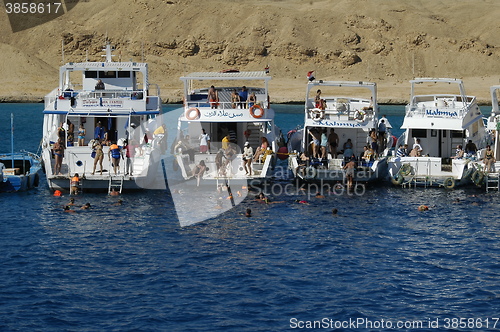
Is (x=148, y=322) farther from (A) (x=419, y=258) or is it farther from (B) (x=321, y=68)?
(B) (x=321, y=68)

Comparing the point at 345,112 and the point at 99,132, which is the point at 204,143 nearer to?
the point at 99,132

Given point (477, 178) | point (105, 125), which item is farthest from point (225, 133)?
point (477, 178)

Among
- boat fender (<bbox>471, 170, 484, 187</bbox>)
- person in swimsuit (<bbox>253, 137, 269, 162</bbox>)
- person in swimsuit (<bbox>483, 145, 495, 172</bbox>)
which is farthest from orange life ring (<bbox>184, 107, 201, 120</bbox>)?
person in swimsuit (<bbox>483, 145, 495, 172</bbox>)

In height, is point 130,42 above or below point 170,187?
above

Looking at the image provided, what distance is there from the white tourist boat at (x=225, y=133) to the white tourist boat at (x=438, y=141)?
20.5ft

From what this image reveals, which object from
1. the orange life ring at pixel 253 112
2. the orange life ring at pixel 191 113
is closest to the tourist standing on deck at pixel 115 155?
the orange life ring at pixel 191 113

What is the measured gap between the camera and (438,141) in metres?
40.7

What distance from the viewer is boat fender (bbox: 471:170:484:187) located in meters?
37.5

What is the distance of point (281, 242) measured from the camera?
1145 inches

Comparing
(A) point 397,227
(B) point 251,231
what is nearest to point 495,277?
(A) point 397,227

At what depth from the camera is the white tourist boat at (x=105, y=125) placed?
3606cm

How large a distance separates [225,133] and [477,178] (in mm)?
11937

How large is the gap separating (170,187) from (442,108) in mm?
13370

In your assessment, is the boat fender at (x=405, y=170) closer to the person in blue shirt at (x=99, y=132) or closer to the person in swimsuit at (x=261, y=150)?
the person in swimsuit at (x=261, y=150)
